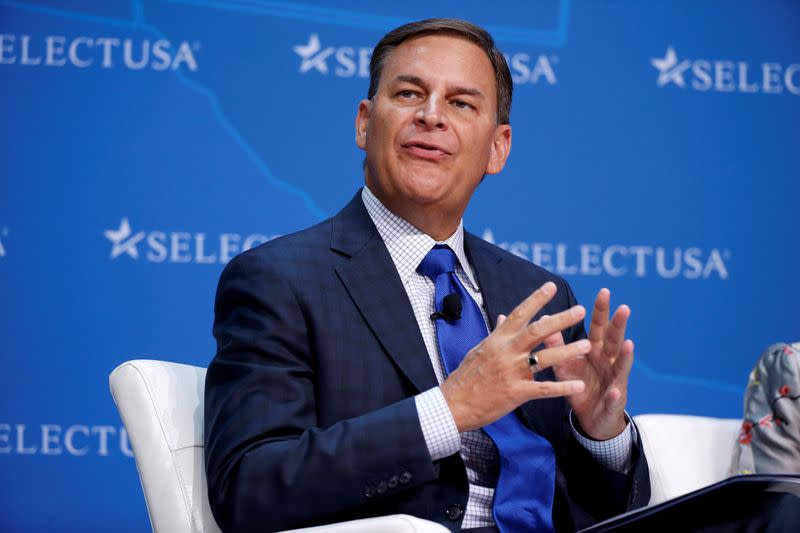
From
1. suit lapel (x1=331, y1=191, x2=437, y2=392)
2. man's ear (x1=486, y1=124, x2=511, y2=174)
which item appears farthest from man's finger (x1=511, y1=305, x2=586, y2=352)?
man's ear (x1=486, y1=124, x2=511, y2=174)

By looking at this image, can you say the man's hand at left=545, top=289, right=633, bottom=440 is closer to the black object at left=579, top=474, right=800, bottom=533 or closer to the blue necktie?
the blue necktie

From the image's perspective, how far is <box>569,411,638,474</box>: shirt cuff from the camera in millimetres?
2143

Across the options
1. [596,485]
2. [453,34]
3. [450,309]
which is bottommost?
[596,485]

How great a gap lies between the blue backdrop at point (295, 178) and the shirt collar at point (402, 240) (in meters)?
1.29

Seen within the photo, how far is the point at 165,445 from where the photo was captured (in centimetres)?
199

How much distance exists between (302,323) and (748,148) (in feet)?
8.05

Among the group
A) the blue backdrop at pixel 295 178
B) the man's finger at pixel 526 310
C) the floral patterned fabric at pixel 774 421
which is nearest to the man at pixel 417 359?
the man's finger at pixel 526 310

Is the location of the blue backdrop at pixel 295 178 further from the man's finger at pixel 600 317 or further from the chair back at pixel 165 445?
the man's finger at pixel 600 317

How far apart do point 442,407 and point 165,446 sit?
57cm

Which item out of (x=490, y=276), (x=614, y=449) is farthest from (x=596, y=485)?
(x=490, y=276)

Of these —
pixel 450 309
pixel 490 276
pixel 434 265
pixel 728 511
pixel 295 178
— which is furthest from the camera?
pixel 295 178

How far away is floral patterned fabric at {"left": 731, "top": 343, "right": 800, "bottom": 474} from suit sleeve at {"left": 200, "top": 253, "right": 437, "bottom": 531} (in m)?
1.11

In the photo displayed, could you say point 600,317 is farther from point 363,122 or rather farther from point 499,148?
point 363,122

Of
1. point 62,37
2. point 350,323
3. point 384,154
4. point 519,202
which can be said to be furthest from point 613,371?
point 62,37
